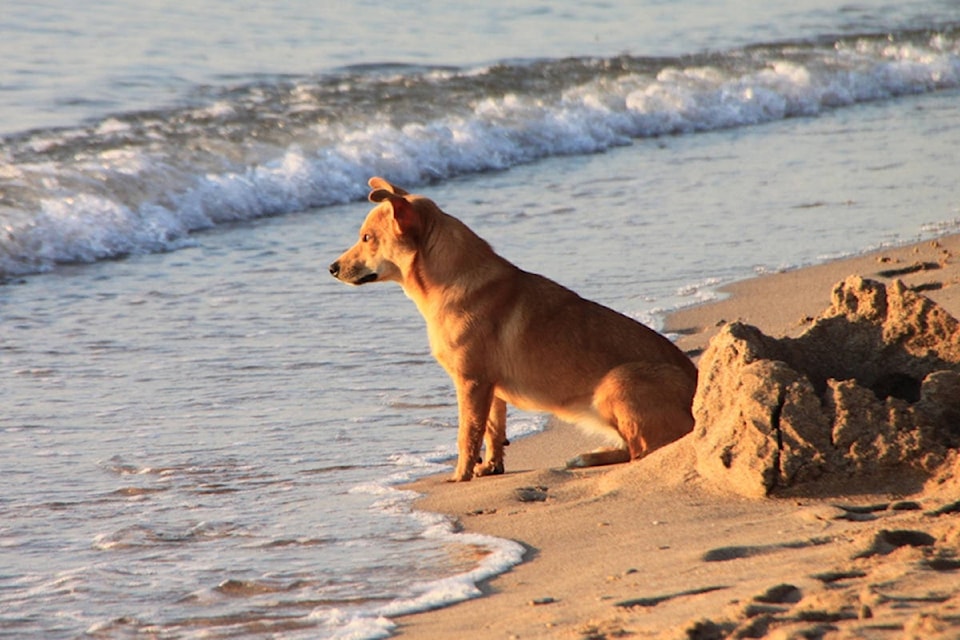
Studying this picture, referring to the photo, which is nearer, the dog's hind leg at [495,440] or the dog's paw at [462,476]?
the dog's paw at [462,476]

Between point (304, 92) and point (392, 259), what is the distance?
12.2m

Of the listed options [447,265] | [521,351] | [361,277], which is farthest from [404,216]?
[521,351]

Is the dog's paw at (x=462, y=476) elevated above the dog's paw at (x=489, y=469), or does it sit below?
above

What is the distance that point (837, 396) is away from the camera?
4.86 m

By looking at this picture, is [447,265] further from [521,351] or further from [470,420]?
[470,420]

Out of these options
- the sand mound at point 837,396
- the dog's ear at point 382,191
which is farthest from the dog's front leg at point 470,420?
the sand mound at point 837,396

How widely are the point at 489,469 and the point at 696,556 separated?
2.03m

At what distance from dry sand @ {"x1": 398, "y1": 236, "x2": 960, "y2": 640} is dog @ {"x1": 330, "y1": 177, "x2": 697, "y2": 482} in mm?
297

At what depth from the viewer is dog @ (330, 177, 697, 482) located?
19.9ft

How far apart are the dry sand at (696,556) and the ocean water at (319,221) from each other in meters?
0.23

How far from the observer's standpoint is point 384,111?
1769cm

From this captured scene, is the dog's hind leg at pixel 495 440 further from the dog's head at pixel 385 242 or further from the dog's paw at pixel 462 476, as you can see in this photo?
the dog's head at pixel 385 242

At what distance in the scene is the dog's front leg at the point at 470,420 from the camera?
6082 millimetres

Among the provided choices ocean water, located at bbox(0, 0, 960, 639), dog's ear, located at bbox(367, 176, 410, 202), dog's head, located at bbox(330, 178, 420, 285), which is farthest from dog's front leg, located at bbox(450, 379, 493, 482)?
dog's ear, located at bbox(367, 176, 410, 202)
